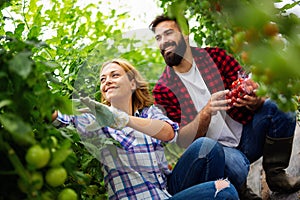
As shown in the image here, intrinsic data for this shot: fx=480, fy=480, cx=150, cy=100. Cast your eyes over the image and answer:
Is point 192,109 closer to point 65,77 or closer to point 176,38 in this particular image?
point 176,38

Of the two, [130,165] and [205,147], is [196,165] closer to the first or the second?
[205,147]

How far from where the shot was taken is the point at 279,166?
231cm

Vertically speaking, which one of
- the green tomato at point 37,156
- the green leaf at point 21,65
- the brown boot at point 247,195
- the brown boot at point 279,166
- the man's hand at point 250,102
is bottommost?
the brown boot at point 247,195

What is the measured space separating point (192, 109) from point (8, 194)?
1.23 m

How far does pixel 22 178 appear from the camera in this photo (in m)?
0.75

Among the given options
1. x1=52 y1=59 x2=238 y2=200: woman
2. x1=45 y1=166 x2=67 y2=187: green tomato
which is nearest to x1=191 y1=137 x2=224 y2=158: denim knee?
x1=52 y1=59 x2=238 y2=200: woman

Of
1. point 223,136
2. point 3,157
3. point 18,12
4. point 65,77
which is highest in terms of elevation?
point 18,12

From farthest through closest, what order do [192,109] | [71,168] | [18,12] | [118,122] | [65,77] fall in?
[18,12], [192,109], [65,77], [118,122], [71,168]

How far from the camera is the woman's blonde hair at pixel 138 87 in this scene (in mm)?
1768

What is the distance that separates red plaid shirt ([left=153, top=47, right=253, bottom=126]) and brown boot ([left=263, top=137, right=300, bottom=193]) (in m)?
0.26

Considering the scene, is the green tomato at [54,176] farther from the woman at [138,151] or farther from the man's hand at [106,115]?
the woman at [138,151]

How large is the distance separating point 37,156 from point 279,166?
1.78 metres

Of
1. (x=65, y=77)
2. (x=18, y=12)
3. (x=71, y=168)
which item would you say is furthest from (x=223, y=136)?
(x=71, y=168)

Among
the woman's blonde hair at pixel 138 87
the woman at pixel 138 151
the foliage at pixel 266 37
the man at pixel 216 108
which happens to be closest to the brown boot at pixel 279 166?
the man at pixel 216 108
